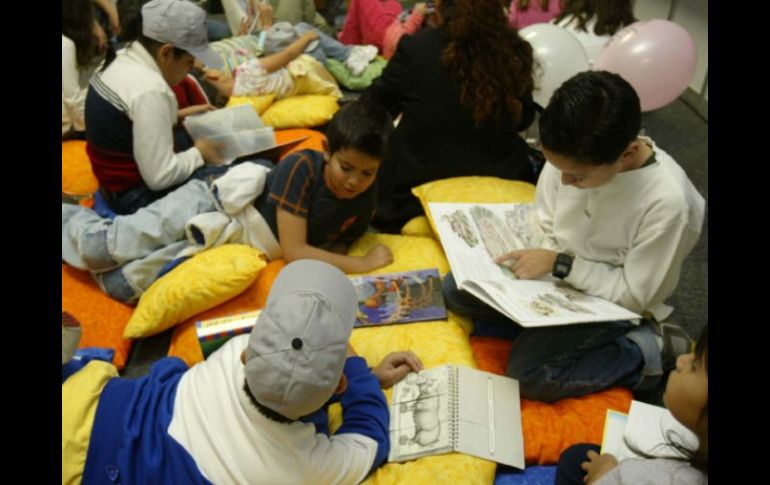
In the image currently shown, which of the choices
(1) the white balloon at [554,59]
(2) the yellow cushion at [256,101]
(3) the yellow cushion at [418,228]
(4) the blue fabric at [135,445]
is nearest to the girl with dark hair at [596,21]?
(1) the white balloon at [554,59]

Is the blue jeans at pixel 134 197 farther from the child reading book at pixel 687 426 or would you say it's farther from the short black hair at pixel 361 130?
the child reading book at pixel 687 426

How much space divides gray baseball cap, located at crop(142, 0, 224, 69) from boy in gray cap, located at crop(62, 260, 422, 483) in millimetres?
1091

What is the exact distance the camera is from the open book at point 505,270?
1.25 metres

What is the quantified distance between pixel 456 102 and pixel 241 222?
0.80 meters

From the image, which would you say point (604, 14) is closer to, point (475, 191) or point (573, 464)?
point (475, 191)

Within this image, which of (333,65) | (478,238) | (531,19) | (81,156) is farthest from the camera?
(333,65)

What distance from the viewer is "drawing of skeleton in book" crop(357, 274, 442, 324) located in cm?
154

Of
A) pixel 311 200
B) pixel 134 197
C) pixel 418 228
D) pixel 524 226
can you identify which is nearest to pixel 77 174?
pixel 134 197

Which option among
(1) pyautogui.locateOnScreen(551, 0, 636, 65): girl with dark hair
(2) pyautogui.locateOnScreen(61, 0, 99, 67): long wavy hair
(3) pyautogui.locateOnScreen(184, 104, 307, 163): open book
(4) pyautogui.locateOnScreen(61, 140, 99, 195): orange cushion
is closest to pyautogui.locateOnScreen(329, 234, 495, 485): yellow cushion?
(3) pyautogui.locateOnScreen(184, 104, 307, 163): open book
